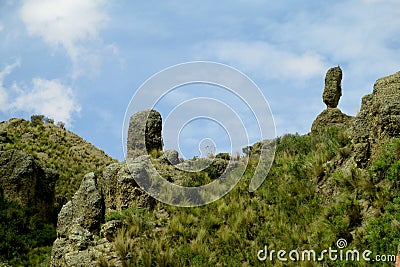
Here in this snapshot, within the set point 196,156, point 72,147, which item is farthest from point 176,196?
point 72,147

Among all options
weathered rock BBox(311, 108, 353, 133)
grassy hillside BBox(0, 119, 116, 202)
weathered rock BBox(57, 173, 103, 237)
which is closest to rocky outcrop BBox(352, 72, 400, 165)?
weathered rock BBox(311, 108, 353, 133)

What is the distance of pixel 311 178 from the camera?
1661 cm

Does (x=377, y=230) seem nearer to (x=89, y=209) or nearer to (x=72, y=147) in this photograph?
(x=89, y=209)

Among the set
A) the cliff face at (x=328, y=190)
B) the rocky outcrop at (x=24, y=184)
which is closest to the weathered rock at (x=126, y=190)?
the cliff face at (x=328, y=190)

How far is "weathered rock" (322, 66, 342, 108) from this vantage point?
87.5 feet

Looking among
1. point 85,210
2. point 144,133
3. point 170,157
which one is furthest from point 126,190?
point 144,133

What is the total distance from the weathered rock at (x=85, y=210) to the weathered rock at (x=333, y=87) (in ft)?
43.8

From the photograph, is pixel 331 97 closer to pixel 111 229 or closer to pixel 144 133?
pixel 144 133

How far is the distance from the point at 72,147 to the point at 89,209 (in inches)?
1267

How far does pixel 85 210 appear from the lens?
19641 mm

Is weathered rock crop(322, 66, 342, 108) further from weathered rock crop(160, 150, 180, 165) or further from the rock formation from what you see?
weathered rock crop(160, 150, 180, 165)

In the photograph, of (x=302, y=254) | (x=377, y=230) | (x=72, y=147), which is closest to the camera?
(x=377, y=230)
